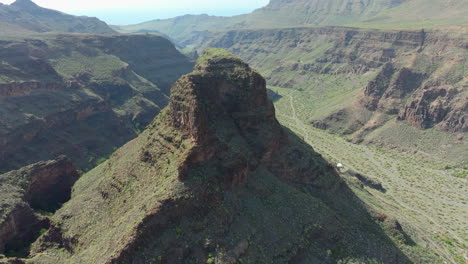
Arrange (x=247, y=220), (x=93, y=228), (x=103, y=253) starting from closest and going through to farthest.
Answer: (x=103, y=253), (x=247, y=220), (x=93, y=228)

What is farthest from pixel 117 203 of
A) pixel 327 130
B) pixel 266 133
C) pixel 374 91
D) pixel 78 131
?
pixel 374 91

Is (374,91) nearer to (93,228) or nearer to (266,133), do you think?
(266,133)

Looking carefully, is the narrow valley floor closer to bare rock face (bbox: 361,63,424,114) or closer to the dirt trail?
the dirt trail

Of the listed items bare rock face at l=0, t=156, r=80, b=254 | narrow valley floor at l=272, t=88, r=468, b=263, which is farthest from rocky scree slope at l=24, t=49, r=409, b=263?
narrow valley floor at l=272, t=88, r=468, b=263

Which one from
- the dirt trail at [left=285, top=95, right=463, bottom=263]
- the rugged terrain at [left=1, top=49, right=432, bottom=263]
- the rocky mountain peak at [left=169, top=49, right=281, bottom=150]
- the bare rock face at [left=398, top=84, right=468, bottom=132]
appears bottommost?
the dirt trail at [left=285, top=95, right=463, bottom=263]

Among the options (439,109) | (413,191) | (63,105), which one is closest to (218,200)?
(413,191)

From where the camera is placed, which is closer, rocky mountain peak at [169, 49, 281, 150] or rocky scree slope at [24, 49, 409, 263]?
rocky scree slope at [24, 49, 409, 263]

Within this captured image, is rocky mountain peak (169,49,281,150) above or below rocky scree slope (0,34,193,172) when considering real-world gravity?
above
